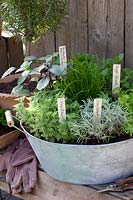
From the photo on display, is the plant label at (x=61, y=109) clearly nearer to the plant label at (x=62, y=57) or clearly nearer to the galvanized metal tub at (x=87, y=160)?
the galvanized metal tub at (x=87, y=160)

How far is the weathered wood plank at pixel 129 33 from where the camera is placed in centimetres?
131

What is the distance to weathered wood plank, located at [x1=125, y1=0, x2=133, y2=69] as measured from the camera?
1312mm

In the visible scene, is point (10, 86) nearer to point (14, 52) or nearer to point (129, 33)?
point (14, 52)

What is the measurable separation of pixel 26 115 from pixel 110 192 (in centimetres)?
34

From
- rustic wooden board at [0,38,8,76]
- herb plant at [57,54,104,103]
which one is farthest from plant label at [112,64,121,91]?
rustic wooden board at [0,38,8,76]

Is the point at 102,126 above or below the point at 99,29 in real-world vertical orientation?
below

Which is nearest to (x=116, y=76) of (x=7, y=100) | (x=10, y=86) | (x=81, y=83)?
(x=81, y=83)

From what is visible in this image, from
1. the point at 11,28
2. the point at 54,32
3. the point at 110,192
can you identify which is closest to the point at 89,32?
the point at 54,32

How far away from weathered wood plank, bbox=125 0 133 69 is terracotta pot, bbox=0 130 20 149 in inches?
20.2

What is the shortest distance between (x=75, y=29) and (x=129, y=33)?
0.26 meters

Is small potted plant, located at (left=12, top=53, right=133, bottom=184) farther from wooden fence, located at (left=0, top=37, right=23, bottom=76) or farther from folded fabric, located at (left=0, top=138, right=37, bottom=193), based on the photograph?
wooden fence, located at (left=0, top=37, right=23, bottom=76)

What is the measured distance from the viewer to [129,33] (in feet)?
4.40

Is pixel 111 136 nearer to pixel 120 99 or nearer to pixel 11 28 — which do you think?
pixel 120 99

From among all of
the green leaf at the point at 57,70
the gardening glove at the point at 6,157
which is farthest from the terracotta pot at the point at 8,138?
the green leaf at the point at 57,70
